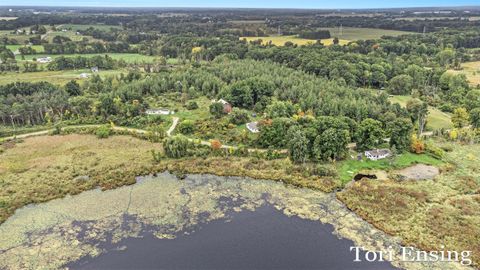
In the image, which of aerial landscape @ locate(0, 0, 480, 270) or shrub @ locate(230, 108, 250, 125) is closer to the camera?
aerial landscape @ locate(0, 0, 480, 270)

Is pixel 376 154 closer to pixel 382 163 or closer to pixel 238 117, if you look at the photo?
pixel 382 163

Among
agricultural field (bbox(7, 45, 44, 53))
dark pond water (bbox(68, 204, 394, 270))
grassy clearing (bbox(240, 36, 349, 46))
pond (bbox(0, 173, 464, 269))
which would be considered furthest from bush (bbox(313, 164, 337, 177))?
agricultural field (bbox(7, 45, 44, 53))

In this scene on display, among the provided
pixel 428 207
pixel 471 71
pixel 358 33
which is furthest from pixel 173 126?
pixel 358 33

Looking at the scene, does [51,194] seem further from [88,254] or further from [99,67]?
[99,67]

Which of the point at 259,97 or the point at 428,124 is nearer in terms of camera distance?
the point at 428,124

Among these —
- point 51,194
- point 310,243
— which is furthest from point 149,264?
point 51,194

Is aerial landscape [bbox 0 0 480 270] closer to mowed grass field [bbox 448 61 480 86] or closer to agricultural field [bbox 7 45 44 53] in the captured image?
mowed grass field [bbox 448 61 480 86]

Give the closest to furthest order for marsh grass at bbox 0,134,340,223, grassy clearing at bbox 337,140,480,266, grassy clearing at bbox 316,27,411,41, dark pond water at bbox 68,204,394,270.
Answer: dark pond water at bbox 68,204,394,270 < grassy clearing at bbox 337,140,480,266 < marsh grass at bbox 0,134,340,223 < grassy clearing at bbox 316,27,411,41
